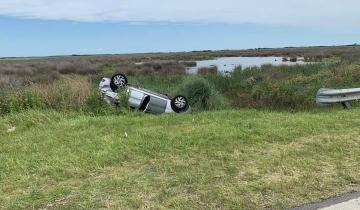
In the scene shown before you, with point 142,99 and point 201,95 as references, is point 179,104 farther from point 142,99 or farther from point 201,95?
point 201,95

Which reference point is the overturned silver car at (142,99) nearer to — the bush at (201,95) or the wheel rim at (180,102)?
the wheel rim at (180,102)

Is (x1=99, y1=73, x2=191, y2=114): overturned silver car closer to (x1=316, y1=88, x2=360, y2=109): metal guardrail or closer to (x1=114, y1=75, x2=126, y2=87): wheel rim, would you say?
(x1=114, y1=75, x2=126, y2=87): wheel rim

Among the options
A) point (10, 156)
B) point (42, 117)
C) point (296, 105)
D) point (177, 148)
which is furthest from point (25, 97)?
point (296, 105)

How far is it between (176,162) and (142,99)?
18.0ft

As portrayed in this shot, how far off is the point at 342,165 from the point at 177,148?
2.10 meters

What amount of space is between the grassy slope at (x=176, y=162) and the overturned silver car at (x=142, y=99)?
8.31 ft

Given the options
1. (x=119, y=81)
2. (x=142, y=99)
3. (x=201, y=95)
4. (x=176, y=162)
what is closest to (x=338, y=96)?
(x=142, y=99)

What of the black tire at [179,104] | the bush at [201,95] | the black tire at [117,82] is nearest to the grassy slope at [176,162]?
the black tire at [179,104]

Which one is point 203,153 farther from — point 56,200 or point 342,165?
point 56,200

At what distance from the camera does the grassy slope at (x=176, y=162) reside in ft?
15.4

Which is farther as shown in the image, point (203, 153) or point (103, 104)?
point (103, 104)

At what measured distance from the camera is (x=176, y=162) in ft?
18.9

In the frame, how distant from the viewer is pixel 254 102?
44.7 ft

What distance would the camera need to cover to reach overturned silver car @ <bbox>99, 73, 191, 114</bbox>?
11.0 m
